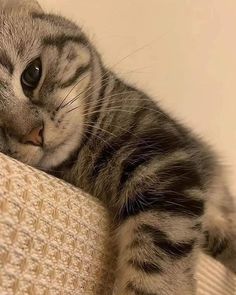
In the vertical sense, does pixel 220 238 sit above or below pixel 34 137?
below

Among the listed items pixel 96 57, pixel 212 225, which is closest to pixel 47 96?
pixel 96 57

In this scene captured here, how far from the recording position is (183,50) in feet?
4.95

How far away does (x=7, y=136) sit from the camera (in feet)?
A: 2.53

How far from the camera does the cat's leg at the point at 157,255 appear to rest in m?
0.73

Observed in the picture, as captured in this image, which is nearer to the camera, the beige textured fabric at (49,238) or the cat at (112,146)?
the beige textured fabric at (49,238)

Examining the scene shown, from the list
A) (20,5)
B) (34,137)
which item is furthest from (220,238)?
(20,5)

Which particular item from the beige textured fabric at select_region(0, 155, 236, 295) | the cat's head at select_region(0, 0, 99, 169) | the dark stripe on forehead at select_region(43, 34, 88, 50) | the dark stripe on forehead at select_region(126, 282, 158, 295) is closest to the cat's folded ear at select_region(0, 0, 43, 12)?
the cat's head at select_region(0, 0, 99, 169)

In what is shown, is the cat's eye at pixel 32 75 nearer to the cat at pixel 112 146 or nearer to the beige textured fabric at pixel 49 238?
the cat at pixel 112 146

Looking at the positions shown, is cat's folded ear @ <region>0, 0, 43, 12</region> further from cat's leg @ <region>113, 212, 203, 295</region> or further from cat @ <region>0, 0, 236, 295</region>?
cat's leg @ <region>113, 212, 203, 295</region>

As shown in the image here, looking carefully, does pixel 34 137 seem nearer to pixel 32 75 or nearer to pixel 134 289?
pixel 32 75

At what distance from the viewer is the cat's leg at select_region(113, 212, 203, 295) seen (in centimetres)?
73

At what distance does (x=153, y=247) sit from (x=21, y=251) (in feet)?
0.81

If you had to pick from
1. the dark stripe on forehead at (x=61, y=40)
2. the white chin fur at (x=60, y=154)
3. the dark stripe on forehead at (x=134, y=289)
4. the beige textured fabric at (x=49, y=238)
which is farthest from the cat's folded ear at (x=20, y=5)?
the dark stripe on forehead at (x=134, y=289)

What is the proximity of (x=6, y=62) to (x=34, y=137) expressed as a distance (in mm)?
160
